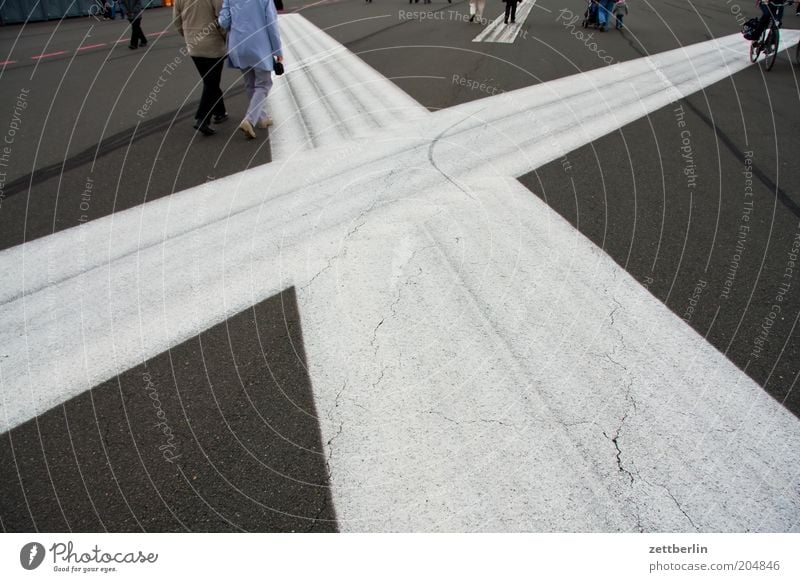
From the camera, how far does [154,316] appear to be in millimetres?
3977

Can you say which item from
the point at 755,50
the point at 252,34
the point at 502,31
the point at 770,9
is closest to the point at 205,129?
the point at 252,34

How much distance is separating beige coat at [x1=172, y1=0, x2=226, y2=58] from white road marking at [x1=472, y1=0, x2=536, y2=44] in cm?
742

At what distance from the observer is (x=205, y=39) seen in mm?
6715

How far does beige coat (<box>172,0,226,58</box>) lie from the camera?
21.6 ft

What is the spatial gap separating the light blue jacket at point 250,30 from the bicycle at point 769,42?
8587 mm

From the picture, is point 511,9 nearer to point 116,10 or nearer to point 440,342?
point 440,342

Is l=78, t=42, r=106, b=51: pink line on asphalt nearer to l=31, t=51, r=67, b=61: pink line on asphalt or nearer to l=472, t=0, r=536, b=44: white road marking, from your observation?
l=31, t=51, r=67, b=61: pink line on asphalt

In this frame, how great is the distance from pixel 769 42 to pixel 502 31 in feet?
18.8

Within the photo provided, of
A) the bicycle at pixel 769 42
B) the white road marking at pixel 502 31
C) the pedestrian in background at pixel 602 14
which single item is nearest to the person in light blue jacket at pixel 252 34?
the white road marking at pixel 502 31

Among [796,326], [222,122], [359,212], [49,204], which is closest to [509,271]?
[359,212]

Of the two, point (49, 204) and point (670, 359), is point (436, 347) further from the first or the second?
point (49, 204)

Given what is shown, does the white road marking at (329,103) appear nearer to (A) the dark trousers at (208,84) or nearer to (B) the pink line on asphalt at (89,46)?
(A) the dark trousers at (208,84)

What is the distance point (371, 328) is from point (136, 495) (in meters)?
1.68

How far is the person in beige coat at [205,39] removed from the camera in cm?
660
